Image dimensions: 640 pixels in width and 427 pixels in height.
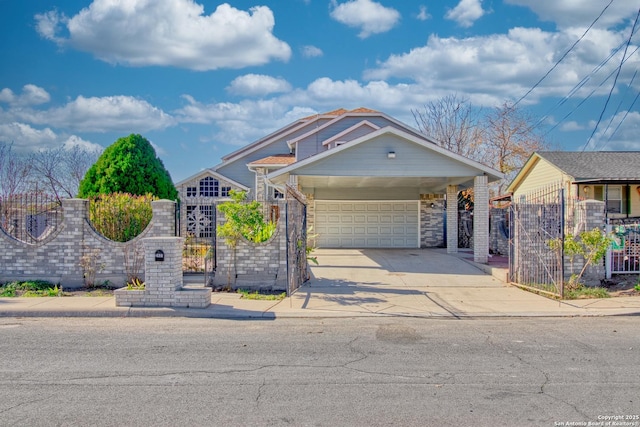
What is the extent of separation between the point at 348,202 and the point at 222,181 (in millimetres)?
8488

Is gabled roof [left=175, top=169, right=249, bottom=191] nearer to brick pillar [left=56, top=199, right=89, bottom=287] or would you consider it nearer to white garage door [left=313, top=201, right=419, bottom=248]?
white garage door [left=313, top=201, right=419, bottom=248]

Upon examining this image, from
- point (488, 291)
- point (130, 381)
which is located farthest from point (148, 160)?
point (130, 381)

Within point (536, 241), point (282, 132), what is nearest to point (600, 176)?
point (536, 241)

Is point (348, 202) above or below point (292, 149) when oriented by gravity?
below

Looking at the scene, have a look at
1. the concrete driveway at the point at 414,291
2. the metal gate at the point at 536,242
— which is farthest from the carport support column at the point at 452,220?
the metal gate at the point at 536,242

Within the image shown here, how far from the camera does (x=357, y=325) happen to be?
882 cm

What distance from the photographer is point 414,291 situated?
12242mm

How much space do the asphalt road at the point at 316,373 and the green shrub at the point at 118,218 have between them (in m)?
4.23

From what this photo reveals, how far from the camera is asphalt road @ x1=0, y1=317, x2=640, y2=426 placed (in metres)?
4.82

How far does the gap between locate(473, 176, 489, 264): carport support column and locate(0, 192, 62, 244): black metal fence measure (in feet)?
40.0

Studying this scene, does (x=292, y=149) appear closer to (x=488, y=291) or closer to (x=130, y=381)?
(x=488, y=291)

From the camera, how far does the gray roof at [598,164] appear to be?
817 inches

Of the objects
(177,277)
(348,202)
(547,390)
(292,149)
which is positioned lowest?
(547,390)

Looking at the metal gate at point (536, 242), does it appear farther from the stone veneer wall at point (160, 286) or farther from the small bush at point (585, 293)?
the stone veneer wall at point (160, 286)
